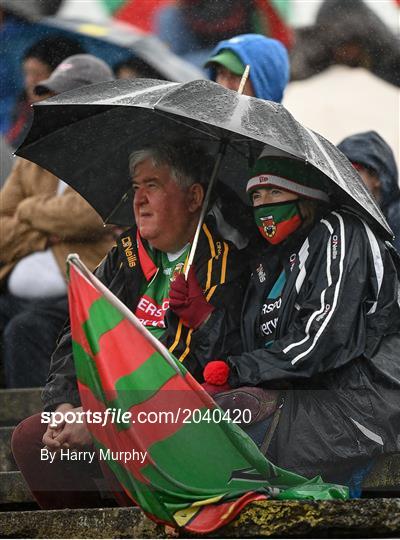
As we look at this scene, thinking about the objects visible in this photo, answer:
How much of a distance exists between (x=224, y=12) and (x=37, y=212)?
1607 mm

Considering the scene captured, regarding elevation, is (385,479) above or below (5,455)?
above

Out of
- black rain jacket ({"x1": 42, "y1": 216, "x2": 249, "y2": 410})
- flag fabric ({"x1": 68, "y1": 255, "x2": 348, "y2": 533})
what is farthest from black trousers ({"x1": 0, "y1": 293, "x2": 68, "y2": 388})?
flag fabric ({"x1": 68, "y1": 255, "x2": 348, "y2": 533})

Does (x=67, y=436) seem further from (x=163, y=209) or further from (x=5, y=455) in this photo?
(x=5, y=455)

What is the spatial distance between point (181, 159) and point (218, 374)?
1013 mm

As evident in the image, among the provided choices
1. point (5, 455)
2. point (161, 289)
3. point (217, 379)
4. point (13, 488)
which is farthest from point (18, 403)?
point (217, 379)

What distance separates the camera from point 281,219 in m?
5.49

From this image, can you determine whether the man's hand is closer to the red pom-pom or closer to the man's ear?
the red pom-pom

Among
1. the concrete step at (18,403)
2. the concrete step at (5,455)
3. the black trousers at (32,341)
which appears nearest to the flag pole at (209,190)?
the concrete step at (5,455)

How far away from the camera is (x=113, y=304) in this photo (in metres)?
4.96

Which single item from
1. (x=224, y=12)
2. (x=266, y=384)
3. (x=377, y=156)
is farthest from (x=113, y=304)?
(x=224, y=12)

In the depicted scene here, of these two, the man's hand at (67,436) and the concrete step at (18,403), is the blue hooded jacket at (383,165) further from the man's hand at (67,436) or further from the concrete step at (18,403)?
the man's hand at (67,436)

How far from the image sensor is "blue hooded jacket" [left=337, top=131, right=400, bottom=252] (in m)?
6.84

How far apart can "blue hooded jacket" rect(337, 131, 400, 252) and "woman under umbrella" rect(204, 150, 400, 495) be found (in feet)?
4.69

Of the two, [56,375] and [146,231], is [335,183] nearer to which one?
[146,231]
